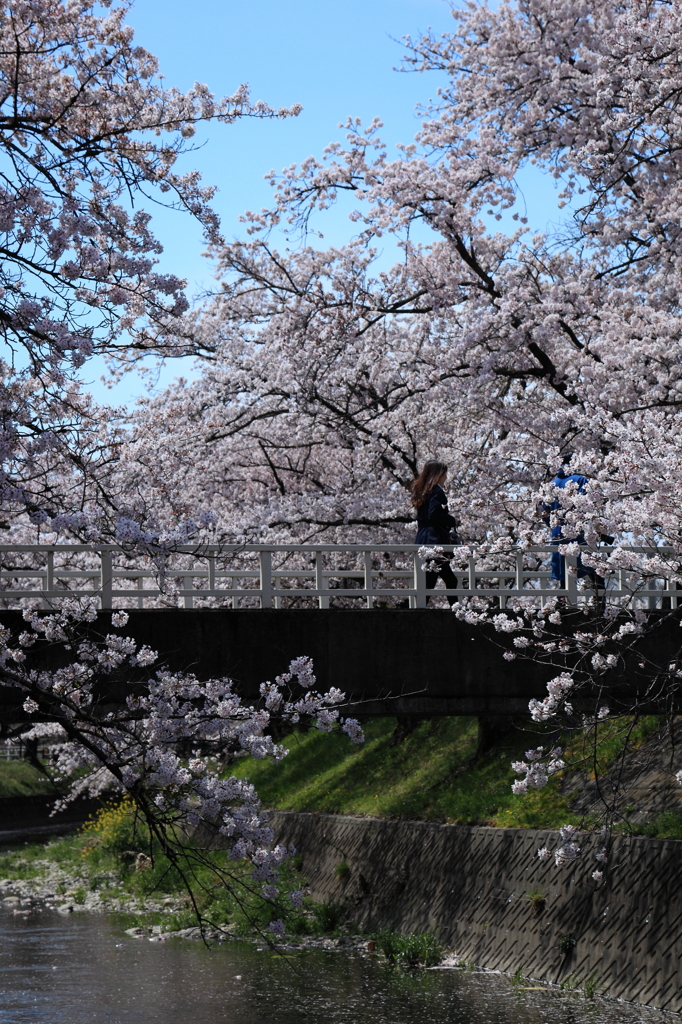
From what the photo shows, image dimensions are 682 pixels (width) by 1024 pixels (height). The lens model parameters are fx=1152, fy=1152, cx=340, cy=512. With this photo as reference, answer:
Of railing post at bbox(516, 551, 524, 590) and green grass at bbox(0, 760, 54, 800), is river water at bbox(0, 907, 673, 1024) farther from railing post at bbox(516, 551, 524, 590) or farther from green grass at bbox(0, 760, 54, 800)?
green grass at bbox(0, 760, 54, 800)

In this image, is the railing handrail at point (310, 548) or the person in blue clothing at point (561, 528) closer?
the railing handrail at point (310, 548)

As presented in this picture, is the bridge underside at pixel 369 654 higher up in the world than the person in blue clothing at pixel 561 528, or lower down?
lower down

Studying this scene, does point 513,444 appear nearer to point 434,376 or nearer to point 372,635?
point 434,376

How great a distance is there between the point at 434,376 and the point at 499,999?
9.59 m

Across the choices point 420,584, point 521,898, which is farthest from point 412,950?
point 420,584

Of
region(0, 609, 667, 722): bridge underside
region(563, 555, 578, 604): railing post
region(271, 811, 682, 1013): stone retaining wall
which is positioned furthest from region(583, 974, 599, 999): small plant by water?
region(563, 555, 578, 604): railing post

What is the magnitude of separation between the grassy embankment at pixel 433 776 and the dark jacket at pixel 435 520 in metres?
3.65

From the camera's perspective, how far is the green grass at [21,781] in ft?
139

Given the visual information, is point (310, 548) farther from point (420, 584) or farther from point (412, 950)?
point (412, 950)

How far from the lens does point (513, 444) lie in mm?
17781

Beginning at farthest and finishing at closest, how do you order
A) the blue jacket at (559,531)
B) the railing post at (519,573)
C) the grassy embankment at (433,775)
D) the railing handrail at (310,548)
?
the grassy embankment at (433,775) < the railing post at (519,573) < the blue jacket at (559,531) < the railing handrail at (310,548)

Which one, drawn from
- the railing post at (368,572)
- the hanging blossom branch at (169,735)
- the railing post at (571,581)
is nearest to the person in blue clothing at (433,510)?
the railing post at (368,572)

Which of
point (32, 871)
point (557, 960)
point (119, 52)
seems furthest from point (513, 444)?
point (32, 871)

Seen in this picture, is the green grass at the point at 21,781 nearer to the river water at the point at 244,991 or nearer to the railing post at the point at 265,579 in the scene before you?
the river water at the point at 244,991
